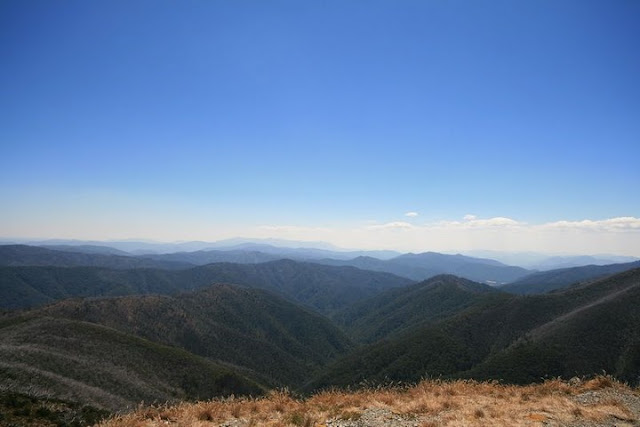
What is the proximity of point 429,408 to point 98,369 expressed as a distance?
2507 inches

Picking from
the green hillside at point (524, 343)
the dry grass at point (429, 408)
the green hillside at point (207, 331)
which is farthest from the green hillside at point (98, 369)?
the green hillside at point (524, 343)

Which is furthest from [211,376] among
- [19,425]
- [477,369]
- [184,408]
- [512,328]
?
[512,328]

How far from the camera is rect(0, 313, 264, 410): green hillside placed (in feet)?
137

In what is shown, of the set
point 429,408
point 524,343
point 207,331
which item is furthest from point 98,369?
point 524,343

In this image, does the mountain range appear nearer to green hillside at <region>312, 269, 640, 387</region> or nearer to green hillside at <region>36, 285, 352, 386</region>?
green hillside at <region>312, 269, 640, 387</region>

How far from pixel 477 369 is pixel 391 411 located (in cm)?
8453

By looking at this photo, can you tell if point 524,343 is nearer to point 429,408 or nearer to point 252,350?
point 429,408

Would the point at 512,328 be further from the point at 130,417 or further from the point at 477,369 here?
the point at 130,417

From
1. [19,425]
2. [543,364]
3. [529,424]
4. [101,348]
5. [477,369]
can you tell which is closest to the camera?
[529,424]

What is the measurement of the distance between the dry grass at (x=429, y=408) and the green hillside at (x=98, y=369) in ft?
109

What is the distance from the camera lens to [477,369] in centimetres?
8269

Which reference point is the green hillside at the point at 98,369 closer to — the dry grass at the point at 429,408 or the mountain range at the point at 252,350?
the mountain range at the point at 252,350

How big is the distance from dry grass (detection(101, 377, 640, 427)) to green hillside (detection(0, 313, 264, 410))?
109ft

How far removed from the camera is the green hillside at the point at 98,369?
4191 cm
